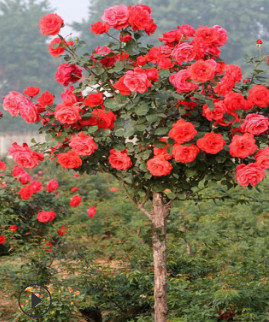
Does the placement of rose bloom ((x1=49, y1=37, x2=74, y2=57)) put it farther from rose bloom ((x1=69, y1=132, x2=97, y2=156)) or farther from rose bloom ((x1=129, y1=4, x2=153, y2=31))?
rose bloom ((x1=69, y1=132, x2=97, y2=156))

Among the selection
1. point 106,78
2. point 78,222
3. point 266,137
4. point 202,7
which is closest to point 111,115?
point 106,78

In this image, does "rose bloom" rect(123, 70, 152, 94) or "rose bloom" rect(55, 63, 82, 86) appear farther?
"rose bloom" rect(55, 63, 82, 86)

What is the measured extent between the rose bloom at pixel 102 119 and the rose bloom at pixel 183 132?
17.9 inches

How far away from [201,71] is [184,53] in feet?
0.95

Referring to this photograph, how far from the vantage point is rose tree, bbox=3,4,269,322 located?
3033 millimetres

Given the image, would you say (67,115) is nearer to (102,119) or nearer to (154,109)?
(102,119)

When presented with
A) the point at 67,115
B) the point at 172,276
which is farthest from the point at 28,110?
the point at 172,276

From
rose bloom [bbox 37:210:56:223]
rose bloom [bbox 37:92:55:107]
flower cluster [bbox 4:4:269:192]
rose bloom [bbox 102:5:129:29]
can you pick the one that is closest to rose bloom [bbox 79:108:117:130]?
flower cluster [bbox 4:4:269:192]

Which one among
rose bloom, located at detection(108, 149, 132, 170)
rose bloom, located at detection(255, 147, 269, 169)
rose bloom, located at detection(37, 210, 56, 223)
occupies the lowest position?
rose bloom, located at detection(255, 147, 269, 169)

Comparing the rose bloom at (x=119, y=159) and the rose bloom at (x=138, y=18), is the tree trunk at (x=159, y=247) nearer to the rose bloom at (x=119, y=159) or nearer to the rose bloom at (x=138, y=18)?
the rose bloom at (x=119, y=159)

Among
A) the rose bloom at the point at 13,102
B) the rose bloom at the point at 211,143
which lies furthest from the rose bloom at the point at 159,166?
the rose bloom at the point at 13,102

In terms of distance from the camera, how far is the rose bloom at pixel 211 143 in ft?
9.78

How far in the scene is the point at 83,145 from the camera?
3.16 m

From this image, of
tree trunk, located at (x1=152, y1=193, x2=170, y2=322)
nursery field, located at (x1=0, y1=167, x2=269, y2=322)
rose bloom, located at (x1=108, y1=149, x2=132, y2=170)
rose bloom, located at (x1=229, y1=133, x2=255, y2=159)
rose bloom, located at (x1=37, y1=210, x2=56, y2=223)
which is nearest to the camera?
rose bloom, located at (x1=229, y1=133, x2=255, y2=159)
